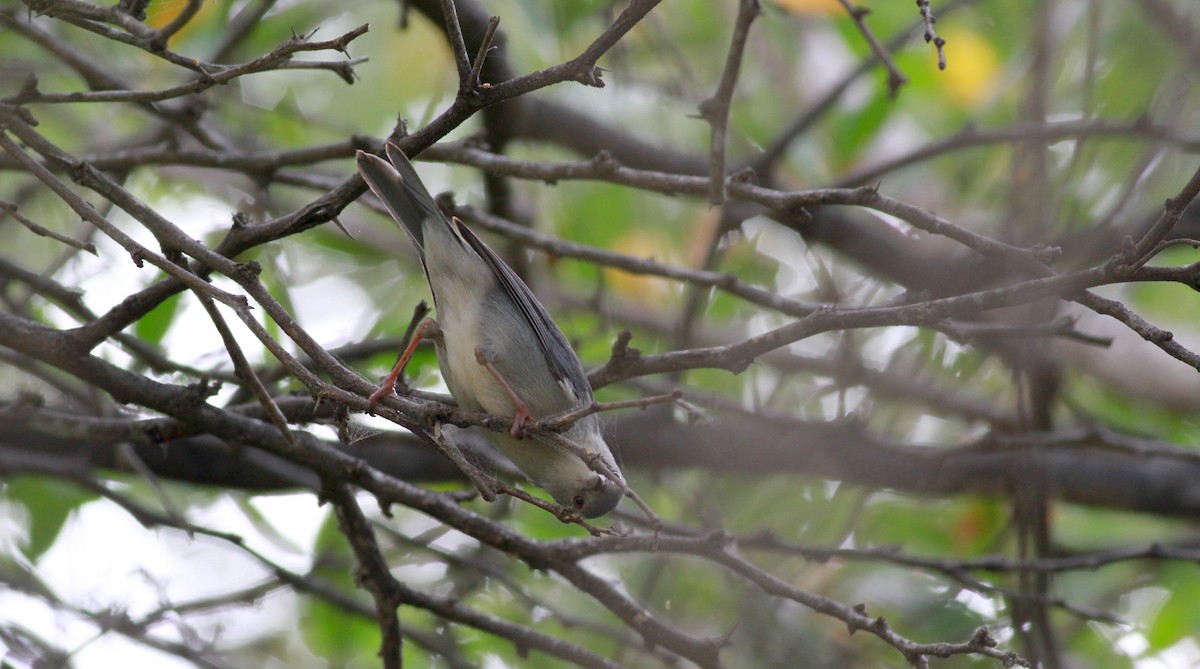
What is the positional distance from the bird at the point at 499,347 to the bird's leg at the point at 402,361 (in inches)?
0.5

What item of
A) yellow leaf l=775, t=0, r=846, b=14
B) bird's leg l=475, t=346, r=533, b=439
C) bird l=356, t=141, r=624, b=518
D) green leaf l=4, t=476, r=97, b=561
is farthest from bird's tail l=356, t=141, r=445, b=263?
yellow leaf l=775, t=0, r=846, b=14

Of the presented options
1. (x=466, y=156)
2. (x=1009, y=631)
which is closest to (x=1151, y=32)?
(x=1009, y=631)

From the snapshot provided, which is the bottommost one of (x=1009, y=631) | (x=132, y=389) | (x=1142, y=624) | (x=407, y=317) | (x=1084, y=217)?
(x=132, y=389)

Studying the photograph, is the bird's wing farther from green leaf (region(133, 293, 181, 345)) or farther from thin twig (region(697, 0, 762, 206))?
green leaf (region(133, 293, 181, 345))

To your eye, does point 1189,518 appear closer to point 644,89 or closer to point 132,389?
point 644,89

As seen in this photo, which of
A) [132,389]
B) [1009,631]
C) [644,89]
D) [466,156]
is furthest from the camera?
[644,89]

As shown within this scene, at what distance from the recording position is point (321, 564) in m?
4.67

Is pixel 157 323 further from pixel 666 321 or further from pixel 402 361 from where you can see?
pixel 666 321

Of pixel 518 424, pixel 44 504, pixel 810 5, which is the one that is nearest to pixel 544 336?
pixel 518 424

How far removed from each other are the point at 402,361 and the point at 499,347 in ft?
2.35

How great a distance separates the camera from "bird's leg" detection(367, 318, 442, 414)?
2.34m

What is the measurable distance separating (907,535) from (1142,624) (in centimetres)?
122

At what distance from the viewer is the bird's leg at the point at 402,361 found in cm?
234

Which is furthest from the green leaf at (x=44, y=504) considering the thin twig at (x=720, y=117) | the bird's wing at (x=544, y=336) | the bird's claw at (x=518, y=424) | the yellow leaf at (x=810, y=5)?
the yellow leaf at (x=810, y=5)
